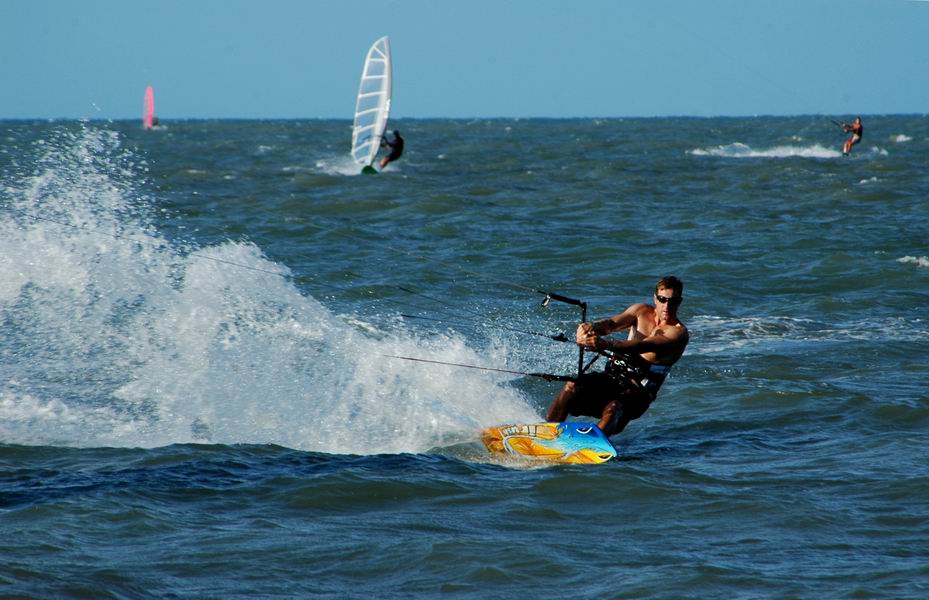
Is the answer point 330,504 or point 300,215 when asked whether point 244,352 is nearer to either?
point 330,504

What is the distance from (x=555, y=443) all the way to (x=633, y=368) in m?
0.72

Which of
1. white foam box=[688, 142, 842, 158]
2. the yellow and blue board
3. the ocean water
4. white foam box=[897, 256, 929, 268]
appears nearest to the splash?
the ocean water

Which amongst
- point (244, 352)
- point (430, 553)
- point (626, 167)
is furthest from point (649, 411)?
point (626, 167)

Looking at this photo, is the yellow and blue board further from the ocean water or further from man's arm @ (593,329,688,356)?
man's arm @ (593,329,688,356)

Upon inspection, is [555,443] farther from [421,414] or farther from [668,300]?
[421,414]

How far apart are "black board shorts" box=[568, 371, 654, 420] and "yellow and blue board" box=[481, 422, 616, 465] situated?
25 cm

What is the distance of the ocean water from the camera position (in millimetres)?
5039

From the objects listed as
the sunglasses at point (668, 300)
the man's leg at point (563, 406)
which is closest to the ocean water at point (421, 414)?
the man's leg at point (563, 406)

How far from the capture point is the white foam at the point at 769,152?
39919 mm

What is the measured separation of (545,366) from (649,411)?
153 centimetres

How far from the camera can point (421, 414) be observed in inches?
309

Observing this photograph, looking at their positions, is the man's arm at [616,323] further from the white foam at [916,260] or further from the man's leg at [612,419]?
the white foam at [916,260]

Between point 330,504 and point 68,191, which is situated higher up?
point 68,191

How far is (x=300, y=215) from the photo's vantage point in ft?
67.8
